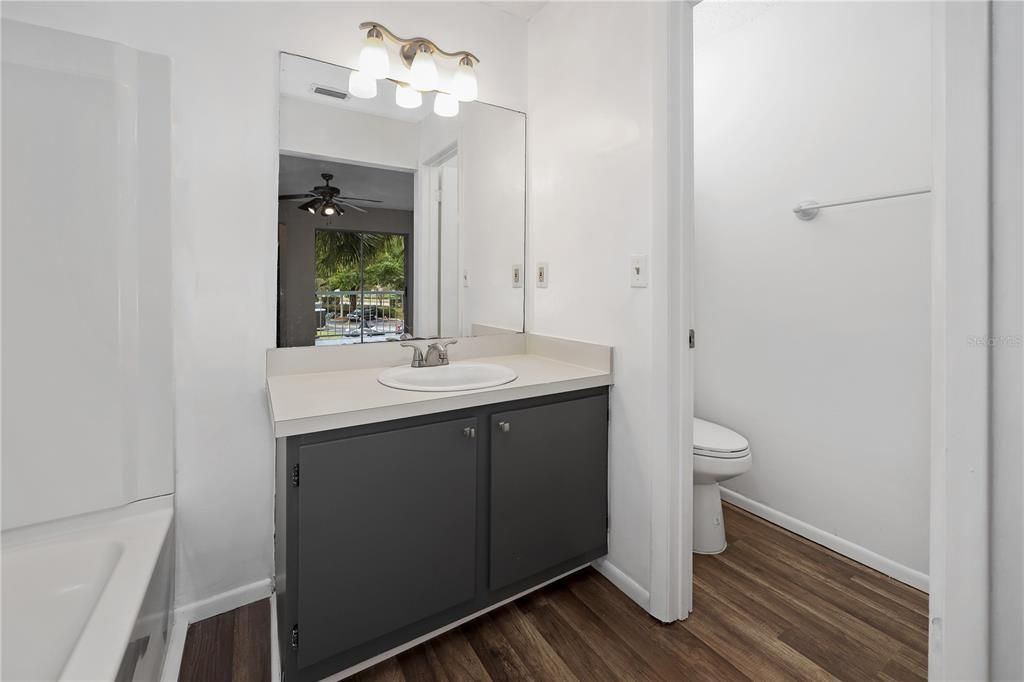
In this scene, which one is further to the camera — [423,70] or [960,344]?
[423,70]

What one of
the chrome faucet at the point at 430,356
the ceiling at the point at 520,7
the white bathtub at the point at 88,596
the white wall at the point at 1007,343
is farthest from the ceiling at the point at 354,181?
the white wall at the point at 1007,343

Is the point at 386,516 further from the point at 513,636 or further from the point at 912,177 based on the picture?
the point at 912,177

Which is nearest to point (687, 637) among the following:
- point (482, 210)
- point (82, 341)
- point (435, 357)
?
point (435, 357)

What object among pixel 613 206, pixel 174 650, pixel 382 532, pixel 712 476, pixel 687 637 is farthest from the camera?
pixel 712 476

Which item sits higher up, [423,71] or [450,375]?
[423,71]

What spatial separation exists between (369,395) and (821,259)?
6.19 feet

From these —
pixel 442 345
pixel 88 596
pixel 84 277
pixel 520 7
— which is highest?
pixel 520 7

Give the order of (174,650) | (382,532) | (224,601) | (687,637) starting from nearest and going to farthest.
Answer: (382,532) → (174,650) → (687,637) → (224,601)

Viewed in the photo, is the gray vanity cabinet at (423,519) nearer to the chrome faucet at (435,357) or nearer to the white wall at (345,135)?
the chrome faucet at (435,357)

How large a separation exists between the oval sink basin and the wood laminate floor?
2.63 ft

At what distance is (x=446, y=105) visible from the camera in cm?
202

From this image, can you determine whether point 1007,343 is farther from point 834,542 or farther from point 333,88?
point 333,88

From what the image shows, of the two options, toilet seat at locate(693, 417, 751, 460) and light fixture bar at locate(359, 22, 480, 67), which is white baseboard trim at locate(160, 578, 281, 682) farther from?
light fixture bar at locate(359, 22, 480, 67)

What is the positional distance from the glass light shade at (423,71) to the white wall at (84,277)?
2.69ft
